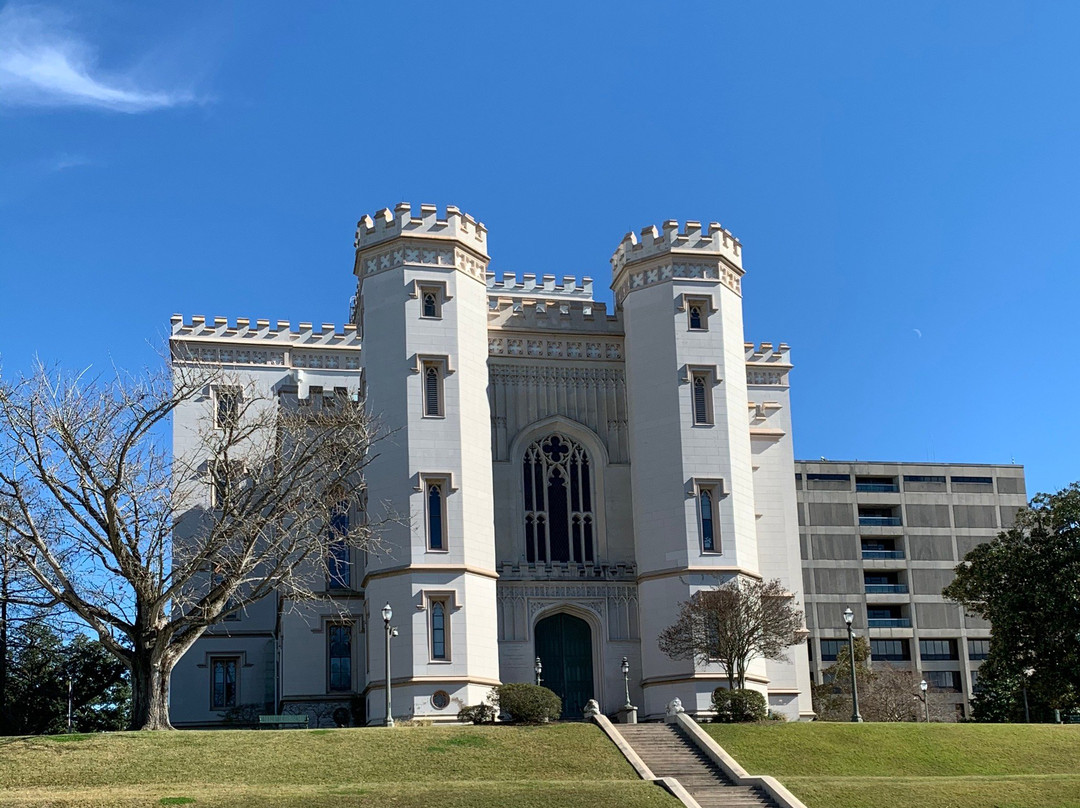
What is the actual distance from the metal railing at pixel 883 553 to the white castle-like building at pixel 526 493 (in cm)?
3957

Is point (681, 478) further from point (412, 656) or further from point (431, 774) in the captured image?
point (431, 774)

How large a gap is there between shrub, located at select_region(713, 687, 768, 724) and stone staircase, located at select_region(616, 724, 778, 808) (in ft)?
7.43

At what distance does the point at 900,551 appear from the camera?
284ft

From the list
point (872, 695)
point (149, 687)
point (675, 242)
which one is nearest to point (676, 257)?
point (675, 242)

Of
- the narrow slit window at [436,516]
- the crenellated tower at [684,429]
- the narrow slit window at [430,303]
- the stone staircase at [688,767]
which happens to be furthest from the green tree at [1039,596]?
the narrow slit window at [430,303]

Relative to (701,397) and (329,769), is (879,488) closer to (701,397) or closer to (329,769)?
(701,397)

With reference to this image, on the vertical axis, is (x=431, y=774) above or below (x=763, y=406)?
below

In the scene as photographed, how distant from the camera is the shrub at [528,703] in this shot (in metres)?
34.8

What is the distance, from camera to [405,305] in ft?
139

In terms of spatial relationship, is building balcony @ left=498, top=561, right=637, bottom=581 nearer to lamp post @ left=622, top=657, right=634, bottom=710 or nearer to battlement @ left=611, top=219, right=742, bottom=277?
lamp post @ left=622, top=657, right=634, bottom=710

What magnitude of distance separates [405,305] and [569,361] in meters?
6.35

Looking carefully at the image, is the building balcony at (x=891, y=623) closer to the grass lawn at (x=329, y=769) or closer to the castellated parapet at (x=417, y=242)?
the castellated parapet at (x=417, y=242)

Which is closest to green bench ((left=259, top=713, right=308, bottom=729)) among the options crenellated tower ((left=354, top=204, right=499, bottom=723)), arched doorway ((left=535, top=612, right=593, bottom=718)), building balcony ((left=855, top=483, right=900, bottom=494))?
crenellated tower ((left=354, top=204, right=499, bottom=723))

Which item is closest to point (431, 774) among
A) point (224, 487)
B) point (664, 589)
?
point (224, 487)
